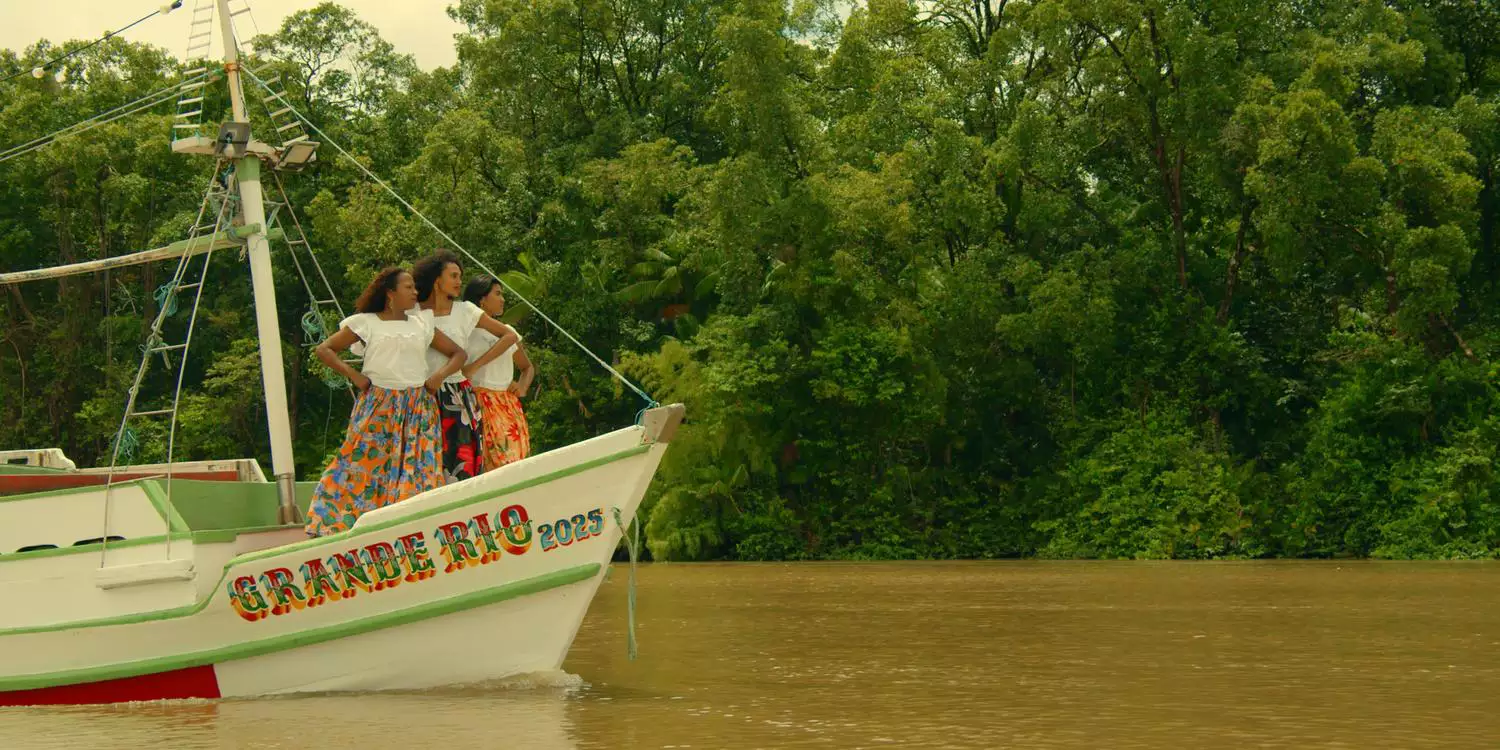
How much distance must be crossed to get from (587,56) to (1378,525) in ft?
61.9

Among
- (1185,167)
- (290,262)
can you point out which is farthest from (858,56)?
(290,262)

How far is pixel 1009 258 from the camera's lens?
104 ft

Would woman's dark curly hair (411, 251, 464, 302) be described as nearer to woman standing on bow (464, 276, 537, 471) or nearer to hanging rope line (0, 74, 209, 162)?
woman standing on bow (464, 276, 537, 471)

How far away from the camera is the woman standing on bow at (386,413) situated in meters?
11.0

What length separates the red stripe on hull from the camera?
11.0 meters

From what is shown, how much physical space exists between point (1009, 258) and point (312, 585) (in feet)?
73.7

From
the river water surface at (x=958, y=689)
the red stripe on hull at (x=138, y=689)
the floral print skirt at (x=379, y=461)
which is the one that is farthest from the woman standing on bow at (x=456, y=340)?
the red stripe on hull at (x=138, y=689)

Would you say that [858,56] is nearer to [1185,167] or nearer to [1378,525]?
[1185,167]

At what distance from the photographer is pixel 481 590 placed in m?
10.5

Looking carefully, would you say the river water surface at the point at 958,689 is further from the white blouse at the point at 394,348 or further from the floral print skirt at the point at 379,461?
the white blouse at the point at 394,348

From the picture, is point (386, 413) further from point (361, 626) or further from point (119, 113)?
point (119, 113)

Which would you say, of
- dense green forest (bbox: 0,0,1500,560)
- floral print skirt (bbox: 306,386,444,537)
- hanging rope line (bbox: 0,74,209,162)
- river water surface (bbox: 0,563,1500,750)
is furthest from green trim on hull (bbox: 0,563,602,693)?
dense green forest (bbox: 0,0,1500,560)

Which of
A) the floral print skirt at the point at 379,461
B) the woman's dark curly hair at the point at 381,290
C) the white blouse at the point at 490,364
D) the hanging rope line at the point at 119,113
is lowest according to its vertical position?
the floral print skirt at the point at 379,461

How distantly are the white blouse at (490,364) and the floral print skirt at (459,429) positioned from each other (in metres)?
0.09
